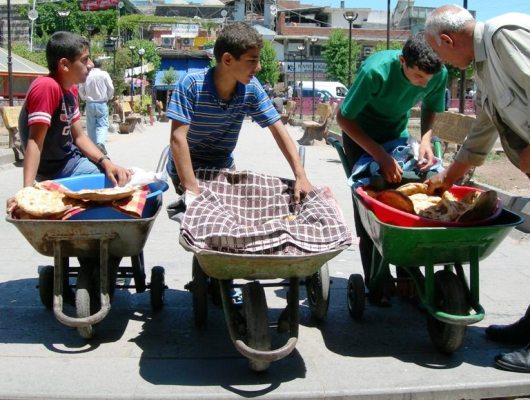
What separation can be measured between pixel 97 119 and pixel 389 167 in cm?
894

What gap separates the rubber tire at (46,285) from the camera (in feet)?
15.0

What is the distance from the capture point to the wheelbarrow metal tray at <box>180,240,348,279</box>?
3.41 metres

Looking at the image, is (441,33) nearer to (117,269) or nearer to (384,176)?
(384,176)

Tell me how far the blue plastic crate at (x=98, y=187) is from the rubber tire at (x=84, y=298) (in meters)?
0.38

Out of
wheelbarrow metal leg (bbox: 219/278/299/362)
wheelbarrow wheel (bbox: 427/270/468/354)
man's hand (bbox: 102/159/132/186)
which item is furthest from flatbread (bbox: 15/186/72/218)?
wheelbarrow wheel (bbox: 427/270/468/354)

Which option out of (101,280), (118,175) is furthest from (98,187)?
(101,280)

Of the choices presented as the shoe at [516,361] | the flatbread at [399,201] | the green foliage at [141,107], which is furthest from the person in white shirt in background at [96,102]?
the green foliage at [141,107]

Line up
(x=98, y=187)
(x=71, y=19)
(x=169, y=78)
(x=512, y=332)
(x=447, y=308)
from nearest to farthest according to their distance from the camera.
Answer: (x=447, y=308), (x=512, y=332), (x=98, y=187), (x=169, y=78), (x=71, y=19)

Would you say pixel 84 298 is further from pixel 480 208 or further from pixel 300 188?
pixel 480 208

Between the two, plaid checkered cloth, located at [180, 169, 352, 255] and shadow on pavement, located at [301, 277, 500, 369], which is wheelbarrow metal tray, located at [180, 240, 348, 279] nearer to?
plaid checkered cloth, located at [180, 169, 352, 255]

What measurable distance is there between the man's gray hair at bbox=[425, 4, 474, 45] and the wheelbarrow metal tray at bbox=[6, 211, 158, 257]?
1.74m

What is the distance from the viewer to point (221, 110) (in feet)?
13.9

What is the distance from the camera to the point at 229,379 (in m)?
3.66

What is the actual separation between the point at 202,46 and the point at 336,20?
70.3 feet
